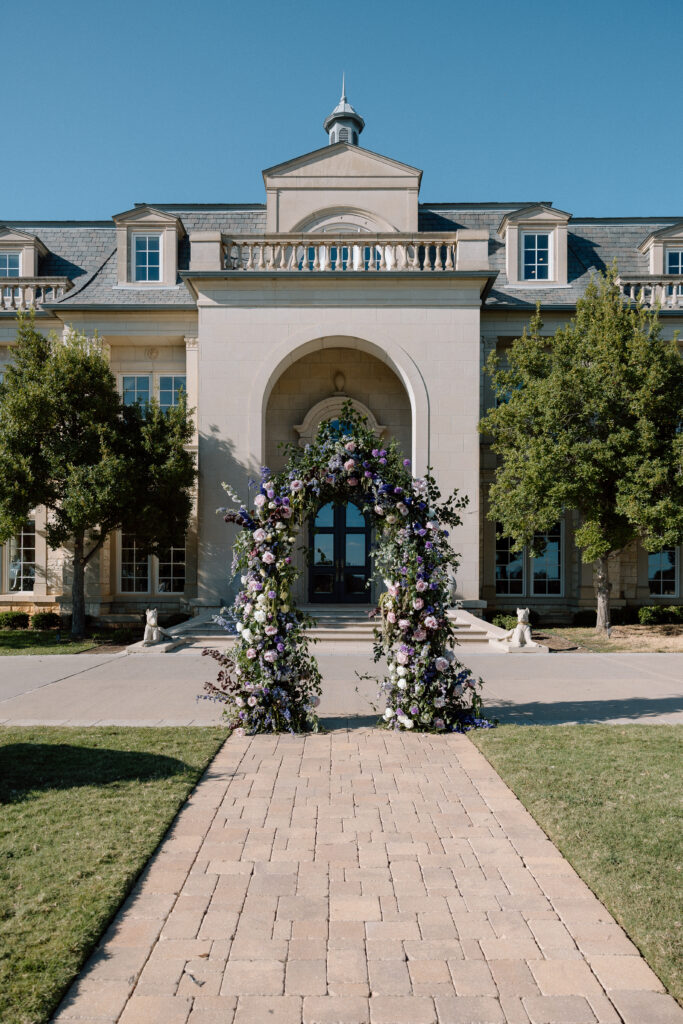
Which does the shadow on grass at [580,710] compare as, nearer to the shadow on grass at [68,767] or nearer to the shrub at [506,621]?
the shadow on grass at [68,767]

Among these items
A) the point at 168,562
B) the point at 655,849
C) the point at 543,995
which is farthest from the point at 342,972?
the point at 168,562

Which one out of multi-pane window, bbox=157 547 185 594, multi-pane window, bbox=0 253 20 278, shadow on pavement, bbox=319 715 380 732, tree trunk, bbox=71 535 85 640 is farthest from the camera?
multi-pane window, bbox=0 253 20 278

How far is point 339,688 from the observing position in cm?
1058

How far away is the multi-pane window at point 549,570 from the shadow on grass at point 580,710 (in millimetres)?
10994

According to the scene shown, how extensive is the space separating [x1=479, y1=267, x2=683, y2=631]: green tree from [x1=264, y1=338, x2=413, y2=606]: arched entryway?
355 centimetres

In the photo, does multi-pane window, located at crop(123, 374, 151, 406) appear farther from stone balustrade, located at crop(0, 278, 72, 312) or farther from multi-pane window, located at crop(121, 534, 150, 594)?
multi-pane window, located at crop(121, 534, 150, 594)

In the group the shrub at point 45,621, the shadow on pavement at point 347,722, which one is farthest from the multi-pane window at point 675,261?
the shrub at point 45,621

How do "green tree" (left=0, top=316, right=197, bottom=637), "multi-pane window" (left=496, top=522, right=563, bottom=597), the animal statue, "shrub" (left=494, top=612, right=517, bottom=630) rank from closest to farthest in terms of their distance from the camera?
the animal statue
"green tree" (left=0, top=316, right=197, bottom=637)
"shrub" (left=494, top=612, right=517, bottom=630)
"multi-pane window" (left=496, top=522, right=563, bottom=597)

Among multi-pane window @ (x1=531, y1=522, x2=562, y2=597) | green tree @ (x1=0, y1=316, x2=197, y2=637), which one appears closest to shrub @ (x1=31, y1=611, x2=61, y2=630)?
green tree @ (x1=0, y1=316, x2=197, y2=637)

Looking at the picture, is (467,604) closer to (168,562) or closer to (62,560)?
(168,562)

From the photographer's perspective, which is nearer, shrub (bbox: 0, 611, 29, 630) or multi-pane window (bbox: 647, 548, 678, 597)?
shrub (bbox: 0, 611, 29, 630)

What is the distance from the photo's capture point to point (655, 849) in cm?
465

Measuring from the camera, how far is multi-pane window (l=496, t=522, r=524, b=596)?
20812mm

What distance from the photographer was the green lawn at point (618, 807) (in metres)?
3.84
